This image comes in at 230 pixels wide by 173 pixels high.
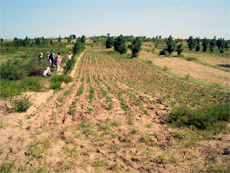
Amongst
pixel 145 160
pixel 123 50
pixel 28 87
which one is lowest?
pixel 145 160

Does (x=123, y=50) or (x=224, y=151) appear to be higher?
(x=123, y=50)

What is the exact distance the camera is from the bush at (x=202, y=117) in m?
5.39

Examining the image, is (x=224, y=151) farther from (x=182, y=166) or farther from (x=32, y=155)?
(x=32, y=155)


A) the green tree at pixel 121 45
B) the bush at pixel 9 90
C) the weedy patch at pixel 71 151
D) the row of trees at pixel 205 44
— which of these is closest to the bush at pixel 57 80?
the bush at pixel 9 90

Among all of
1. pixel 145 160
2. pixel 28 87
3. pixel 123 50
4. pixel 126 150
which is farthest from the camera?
pixel 123 50

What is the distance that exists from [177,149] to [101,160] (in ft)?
6.87

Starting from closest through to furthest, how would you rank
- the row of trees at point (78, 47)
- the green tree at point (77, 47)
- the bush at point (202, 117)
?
the bush at point (202, 117)
the green tree at point (77, 47)
the row of trees at point (78, 47)

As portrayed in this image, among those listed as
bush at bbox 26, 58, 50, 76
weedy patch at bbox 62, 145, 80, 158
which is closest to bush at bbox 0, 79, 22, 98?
bush at bbox 26, 58, 50, 76

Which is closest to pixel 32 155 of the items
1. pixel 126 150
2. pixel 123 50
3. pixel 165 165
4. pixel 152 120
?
pixel 126 150

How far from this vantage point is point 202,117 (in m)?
5.49

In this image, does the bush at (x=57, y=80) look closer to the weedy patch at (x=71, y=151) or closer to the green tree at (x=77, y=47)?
the weedy patch at (x=71, y=151)

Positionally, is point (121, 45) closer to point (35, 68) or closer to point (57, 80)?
point (35, 68)

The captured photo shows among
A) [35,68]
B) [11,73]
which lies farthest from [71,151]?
[35,68]

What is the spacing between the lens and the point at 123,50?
4447 cm
